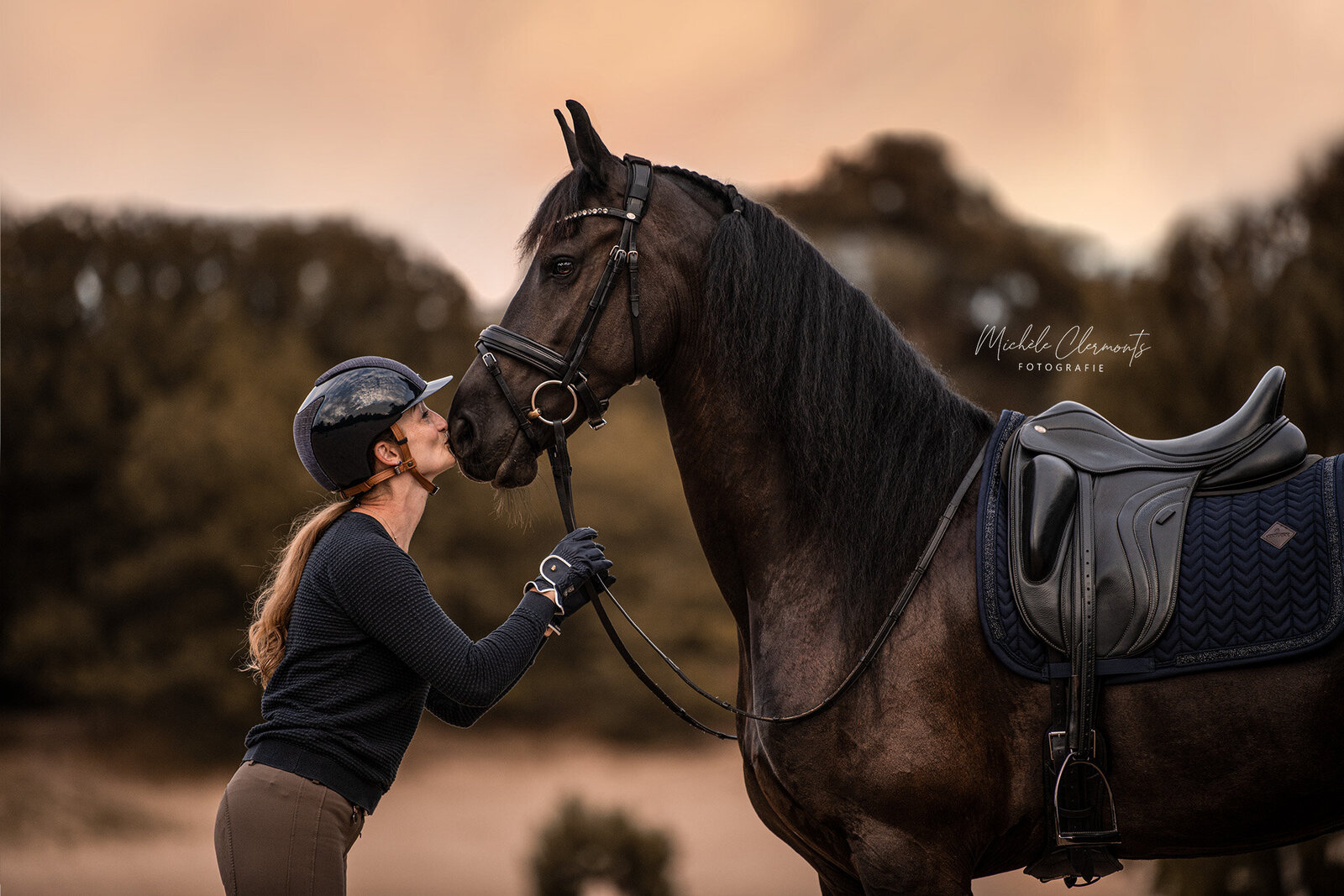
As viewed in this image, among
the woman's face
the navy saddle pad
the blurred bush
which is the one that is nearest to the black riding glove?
the woman's face

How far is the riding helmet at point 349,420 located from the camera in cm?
212

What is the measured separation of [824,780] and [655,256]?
1332 mm

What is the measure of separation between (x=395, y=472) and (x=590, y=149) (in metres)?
0.94

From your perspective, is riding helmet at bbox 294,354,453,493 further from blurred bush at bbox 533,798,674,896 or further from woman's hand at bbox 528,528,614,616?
blurred bush at bbox 533,798,674,896

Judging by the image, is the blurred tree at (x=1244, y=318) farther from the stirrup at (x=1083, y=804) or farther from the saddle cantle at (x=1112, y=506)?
the stirrup at (x=1083, y=804)

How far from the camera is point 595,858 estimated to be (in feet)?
27.6

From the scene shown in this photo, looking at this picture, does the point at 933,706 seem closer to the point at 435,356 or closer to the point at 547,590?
the point at 547,590

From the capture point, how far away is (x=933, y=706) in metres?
2.11

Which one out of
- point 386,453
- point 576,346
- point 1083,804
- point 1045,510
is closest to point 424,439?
point 386,453

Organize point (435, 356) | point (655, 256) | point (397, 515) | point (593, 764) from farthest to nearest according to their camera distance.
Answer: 1. point (593, 764)
2. point (435, 356)
3. point (655, 256)
4. point (397, 515)

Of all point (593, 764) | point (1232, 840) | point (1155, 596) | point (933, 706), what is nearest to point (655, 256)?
point (933, 706)

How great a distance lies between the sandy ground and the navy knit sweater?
864 cm

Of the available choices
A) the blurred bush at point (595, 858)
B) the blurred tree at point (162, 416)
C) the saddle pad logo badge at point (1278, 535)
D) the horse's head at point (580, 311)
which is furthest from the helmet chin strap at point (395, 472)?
the blurred tree at point (162, 416)

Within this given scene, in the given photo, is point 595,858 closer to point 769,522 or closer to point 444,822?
point 444,822
